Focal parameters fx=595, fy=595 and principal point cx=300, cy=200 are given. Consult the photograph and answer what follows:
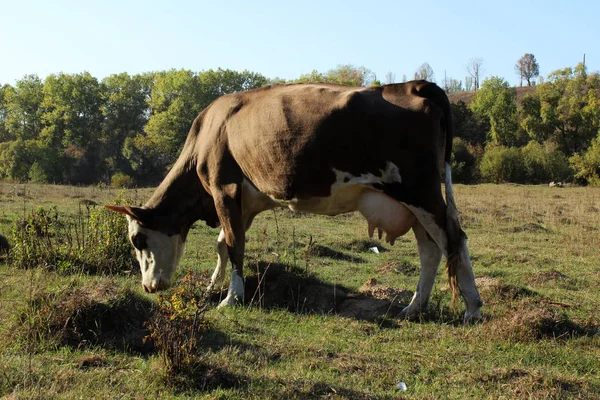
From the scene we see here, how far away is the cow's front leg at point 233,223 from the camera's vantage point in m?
7.93

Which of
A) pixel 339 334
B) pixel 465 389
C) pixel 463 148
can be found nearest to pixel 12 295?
pixel 339 334

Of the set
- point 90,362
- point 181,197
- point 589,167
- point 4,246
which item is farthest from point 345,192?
point 589,167

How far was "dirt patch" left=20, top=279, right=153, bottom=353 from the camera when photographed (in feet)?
18.9

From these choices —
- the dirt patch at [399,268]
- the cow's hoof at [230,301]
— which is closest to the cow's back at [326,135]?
the cow's hoof at [230,301]

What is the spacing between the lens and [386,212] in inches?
275

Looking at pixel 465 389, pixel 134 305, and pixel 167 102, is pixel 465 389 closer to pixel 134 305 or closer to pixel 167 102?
pixel 134 305

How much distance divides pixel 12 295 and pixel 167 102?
205 feet

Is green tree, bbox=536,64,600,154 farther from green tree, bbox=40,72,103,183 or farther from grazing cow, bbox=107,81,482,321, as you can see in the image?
grazing cow, bbox=107,81,482,321

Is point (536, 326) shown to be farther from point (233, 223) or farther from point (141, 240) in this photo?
point (141, 240)

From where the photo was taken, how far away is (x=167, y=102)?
67250 millimetres

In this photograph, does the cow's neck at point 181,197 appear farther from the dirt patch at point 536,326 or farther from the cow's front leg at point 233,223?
the dirt patch at point 536,326

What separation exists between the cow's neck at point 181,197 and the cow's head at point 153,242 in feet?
0.44

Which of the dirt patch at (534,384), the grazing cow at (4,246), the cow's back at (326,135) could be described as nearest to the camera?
the dirt patch at (534,384)

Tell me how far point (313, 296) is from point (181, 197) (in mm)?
2376
